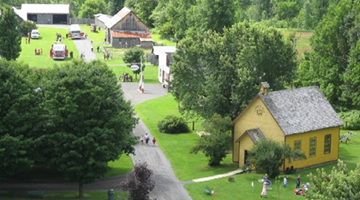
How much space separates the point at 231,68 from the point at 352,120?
17372 mm

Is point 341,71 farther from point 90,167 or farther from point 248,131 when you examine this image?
point 90,167

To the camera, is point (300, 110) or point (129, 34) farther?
point (129, 34)

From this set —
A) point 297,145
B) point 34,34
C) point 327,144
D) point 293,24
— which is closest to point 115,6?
point 34,34

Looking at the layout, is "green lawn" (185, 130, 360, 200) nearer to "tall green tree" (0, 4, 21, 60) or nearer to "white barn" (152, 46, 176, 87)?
"white barn" (152, 46, 176, 87)

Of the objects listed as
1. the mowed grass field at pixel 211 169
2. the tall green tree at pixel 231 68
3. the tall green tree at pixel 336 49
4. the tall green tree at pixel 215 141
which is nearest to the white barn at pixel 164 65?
the mowed grass field at pixel 211 169

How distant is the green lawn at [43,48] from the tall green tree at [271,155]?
55.2m

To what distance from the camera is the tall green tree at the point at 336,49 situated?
80.3 m

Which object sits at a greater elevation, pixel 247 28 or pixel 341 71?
pixel 247 28

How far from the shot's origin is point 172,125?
74625mm

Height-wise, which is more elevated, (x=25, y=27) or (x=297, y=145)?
(x=25, y=27)

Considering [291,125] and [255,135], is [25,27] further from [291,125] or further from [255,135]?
[291,125]

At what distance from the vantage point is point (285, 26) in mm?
153250

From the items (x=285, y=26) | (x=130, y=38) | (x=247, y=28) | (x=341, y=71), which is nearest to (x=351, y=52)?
(x=341, y=71)

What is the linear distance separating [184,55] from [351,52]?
67.3ft
